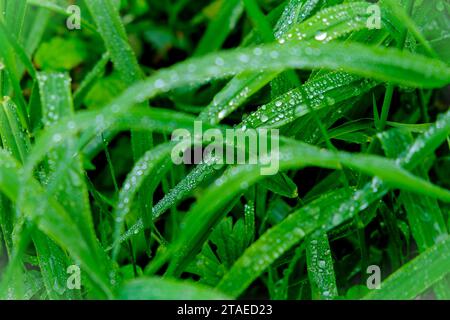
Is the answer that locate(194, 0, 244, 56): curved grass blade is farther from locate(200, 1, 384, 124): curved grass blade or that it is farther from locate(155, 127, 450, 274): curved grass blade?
locate(155, 127, 450, 274): curved grass blade

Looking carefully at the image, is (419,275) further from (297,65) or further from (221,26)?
(221,26)

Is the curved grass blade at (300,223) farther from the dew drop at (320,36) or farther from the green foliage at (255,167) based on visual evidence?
the dew drop at (320,36)

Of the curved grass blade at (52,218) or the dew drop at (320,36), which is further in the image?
the dew drop at (320,36)

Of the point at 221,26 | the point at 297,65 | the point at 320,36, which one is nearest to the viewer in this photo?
the point at 297,65

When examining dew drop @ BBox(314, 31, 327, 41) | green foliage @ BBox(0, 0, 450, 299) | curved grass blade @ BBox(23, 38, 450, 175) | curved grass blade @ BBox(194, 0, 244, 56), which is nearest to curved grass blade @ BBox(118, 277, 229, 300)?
green foliage @ BBox(0, 0, 450, 299)

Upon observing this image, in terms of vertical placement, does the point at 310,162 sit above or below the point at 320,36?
below

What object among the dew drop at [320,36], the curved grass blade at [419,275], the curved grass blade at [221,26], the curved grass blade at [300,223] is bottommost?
the curved grass blade at [419,275]

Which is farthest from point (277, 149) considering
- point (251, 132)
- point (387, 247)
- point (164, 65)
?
point (164, 65)

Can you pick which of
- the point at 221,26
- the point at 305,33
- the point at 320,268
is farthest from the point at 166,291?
the point at 221,26

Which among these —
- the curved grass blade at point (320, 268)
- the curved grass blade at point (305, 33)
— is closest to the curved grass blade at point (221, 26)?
the curved grass blade at point (305, 33)

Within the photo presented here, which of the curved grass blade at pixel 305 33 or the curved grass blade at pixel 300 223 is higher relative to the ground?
the curved grass blade at pixel 305 33
